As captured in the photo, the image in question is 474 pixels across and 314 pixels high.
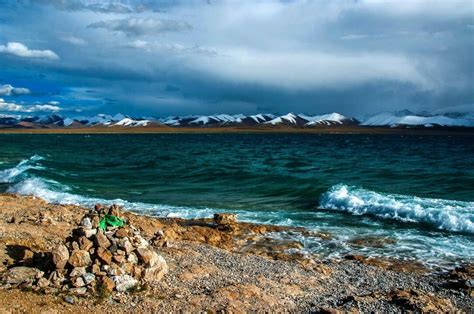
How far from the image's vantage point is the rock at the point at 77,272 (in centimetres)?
1109

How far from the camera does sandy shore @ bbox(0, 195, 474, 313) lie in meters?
10.6

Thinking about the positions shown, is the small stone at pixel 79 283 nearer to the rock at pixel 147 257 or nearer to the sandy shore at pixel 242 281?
the sandy shore at pixel 242 281

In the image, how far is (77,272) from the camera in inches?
440

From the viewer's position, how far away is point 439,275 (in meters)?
14.4

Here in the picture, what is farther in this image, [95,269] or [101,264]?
[101,264]

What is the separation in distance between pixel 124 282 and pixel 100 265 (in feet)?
2.60

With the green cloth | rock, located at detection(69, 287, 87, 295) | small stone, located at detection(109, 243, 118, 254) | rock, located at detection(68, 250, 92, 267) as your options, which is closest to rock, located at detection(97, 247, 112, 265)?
small stone, located at detection(109, 243, 118, 254)

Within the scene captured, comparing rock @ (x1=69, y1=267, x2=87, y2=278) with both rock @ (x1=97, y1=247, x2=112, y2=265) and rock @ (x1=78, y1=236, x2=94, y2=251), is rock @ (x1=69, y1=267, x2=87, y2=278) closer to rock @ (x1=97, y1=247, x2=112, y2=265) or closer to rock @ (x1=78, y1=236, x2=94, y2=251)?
rock @ (x1=97, y1=247, x2=112, y2=265)

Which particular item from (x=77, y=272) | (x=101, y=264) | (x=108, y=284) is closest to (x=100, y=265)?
(x=101, y=264)

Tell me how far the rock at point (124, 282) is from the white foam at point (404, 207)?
51.9ft

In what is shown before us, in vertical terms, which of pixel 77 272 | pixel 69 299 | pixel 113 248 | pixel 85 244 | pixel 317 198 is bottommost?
pixel 317 198

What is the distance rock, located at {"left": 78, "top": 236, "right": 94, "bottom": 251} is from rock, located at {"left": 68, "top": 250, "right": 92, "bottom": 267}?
0.18 meters

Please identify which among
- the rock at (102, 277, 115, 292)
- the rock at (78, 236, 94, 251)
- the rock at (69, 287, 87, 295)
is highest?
the rock at (78, 236, 94, 251)

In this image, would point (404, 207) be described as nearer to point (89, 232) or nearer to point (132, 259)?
point (132, 259)
